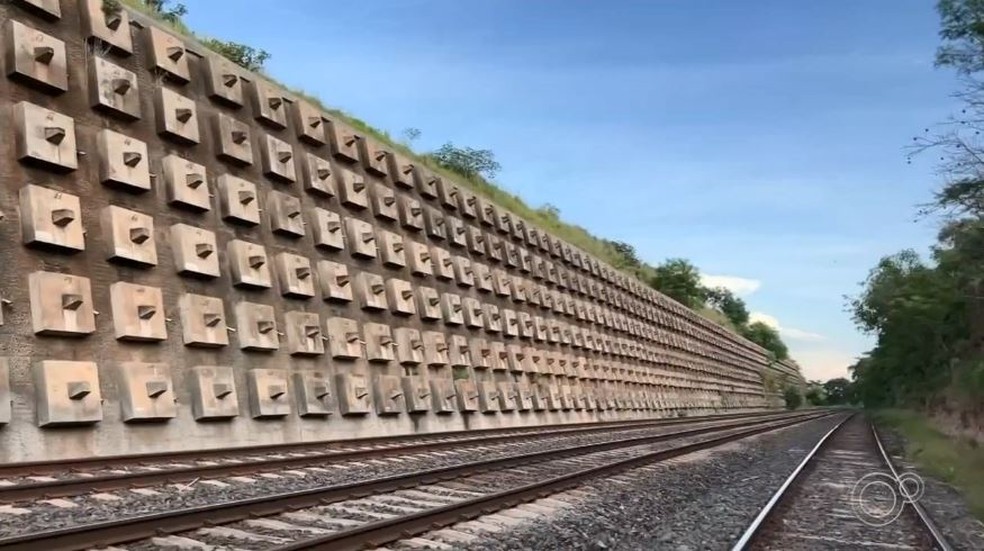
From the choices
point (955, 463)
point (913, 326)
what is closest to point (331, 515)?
point (955, 463)

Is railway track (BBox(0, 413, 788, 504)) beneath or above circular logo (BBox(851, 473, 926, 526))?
above

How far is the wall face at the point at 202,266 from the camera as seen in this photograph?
11602 mm

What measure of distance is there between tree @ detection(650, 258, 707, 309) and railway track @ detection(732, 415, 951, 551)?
58175 millimetres

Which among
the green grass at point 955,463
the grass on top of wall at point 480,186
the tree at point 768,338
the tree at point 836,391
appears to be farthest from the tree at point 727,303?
the green grass at point 955,463

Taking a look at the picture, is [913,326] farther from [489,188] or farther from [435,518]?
[435,518]

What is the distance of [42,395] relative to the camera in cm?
1095

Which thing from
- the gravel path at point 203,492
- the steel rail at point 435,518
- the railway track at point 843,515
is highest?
the gravel path at point 203,492

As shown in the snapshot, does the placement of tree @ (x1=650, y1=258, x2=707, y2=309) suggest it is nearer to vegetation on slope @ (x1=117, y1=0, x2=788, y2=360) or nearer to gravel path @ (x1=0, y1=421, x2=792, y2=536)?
vegetation on slope @ (x1=117, y1=0, x2=788, y2=360)

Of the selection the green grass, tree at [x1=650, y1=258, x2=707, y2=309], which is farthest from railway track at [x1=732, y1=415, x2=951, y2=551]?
tree at [x1=650, y1=258, x2=707, y2=309]

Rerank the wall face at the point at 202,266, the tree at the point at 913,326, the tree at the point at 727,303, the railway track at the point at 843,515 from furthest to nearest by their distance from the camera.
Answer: the tree at the point at 727,303 → the tree at the point at 913,326 → the wall face at the point at 202,266 → the railway track at the point at 843,515

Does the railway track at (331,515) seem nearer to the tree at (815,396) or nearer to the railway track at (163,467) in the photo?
the railway track at (163,467)

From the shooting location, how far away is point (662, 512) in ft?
35.9

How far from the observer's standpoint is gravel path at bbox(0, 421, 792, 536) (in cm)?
703

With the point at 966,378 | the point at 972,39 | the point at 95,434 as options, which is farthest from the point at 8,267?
the point at 966,378
